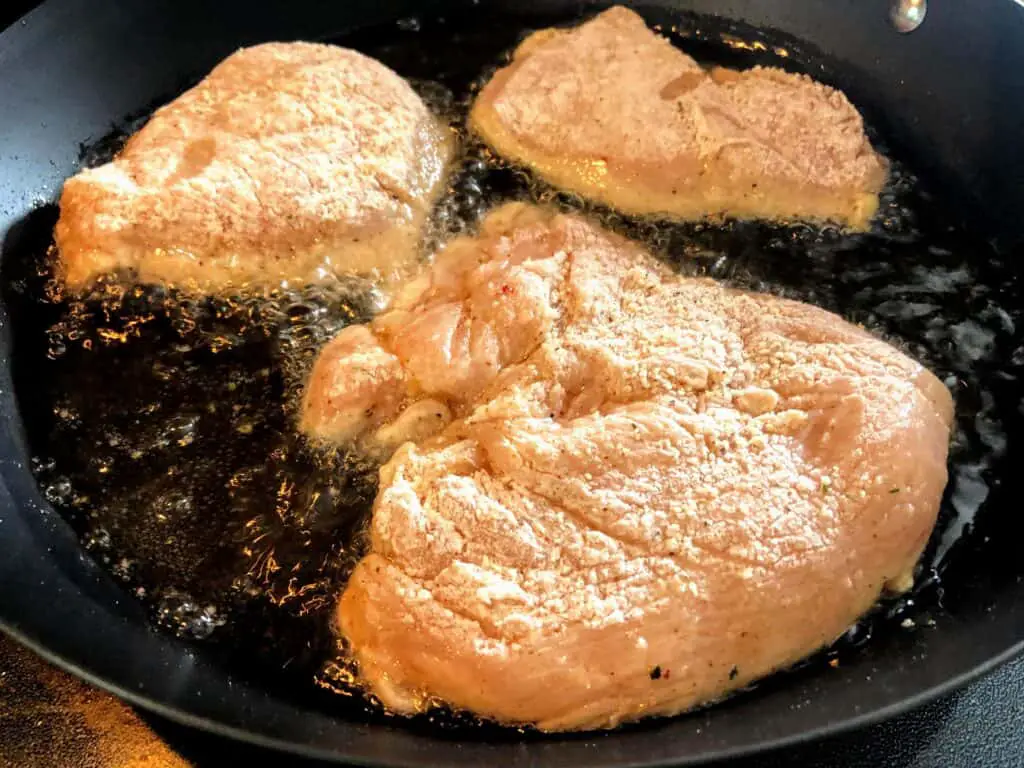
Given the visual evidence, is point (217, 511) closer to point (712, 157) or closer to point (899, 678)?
point (899, 678)

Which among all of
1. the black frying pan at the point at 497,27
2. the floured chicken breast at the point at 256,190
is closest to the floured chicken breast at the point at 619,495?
the black frying pan at the point at 497,27

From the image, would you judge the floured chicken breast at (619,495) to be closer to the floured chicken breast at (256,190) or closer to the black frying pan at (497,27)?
the black frying pan at (497,27)

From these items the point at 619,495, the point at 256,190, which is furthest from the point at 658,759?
the point at 256,190

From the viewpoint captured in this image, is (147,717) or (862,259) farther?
(862,259)

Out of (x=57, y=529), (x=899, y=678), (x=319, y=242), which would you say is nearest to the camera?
(x=899, y=678)

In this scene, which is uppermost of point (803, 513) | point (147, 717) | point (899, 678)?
point (147, 717)

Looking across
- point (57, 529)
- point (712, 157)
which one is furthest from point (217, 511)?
point (712, 157)

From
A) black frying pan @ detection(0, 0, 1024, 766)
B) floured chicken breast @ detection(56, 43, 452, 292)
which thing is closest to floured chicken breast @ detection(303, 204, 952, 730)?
black frying pan @ detection(0, 0, 1024, 766)

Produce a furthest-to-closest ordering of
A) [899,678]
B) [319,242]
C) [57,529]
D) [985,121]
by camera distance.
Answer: [985,121]
[319,242]
[57,529]
[899,678]
